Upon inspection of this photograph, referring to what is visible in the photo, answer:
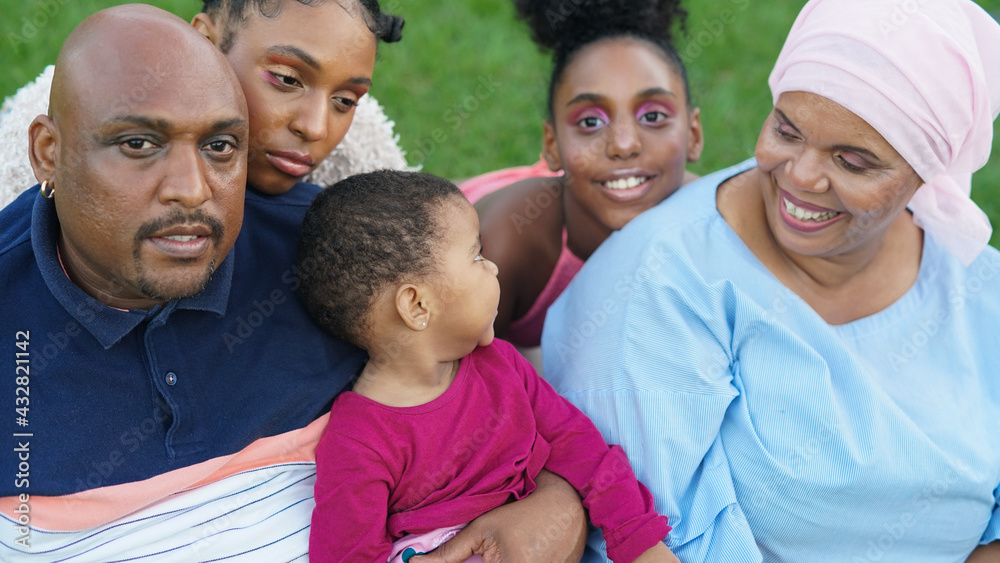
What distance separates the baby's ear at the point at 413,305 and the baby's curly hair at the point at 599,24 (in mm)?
1349

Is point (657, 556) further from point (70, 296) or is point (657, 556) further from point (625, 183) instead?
point (70, 296)

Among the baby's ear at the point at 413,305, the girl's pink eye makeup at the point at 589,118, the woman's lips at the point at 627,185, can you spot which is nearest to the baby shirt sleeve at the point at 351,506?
the baby's ear at the point at 413,305

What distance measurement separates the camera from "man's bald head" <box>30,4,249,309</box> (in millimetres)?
1716

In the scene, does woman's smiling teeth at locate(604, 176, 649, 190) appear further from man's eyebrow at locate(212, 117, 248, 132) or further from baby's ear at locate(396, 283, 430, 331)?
man's eyebrow at locate(212, 117, 248, 132)

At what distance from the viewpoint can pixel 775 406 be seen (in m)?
2.28

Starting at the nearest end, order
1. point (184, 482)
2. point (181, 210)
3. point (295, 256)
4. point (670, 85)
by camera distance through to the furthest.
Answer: point (181, 210)
point (184, 482)
point (295, 256)
point (670, 85)

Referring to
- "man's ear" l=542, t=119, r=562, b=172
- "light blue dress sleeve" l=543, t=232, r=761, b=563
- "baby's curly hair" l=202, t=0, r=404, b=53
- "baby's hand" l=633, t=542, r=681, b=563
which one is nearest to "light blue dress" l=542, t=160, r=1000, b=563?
"light blue dress sleeve" l=543, t=232, r=761, b=563

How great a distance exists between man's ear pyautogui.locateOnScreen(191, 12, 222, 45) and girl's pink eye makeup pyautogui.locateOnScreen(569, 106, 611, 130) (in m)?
1.21

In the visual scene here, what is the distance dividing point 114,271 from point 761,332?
1.56 m

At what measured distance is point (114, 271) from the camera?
1.83 m

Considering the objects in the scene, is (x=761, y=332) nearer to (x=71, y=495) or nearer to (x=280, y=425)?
(x=280, y=425)

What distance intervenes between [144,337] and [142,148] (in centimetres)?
43

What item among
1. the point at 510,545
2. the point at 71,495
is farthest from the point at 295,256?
the point at 510,545

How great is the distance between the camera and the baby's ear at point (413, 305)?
207 cm
